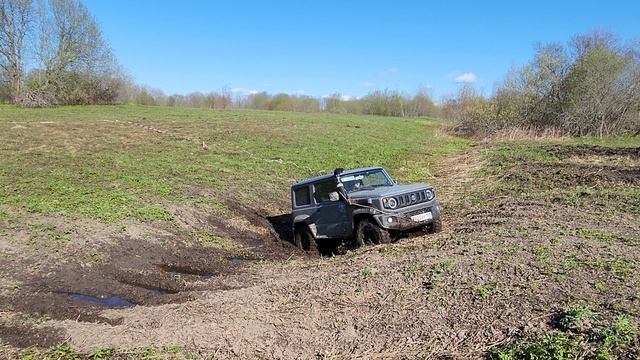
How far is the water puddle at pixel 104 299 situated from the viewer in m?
7.69

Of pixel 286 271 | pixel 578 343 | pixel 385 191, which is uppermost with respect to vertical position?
pixel 385 191

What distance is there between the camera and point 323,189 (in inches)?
441

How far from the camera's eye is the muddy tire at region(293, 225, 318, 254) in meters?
11.3

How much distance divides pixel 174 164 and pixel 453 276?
45.0 feet

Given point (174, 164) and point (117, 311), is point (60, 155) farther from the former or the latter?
point (117, 311)

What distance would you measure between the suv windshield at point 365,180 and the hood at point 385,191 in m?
0.30

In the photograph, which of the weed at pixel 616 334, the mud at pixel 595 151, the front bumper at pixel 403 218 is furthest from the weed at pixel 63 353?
the mud at pixel 595 151

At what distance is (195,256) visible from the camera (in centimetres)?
1033

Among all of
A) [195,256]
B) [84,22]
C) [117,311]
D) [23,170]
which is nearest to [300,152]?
[23,170]

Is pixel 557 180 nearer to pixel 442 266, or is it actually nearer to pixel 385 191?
pixel 385 191

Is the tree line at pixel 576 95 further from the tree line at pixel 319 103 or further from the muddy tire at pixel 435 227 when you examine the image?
the tree line at pixel 319 103

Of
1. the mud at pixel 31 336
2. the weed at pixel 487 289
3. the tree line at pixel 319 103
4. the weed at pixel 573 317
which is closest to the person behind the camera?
the weed at pixel 573 317

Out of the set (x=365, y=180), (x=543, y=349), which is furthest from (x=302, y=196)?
(x=543, y=349)

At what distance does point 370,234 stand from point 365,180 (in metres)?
1.48
